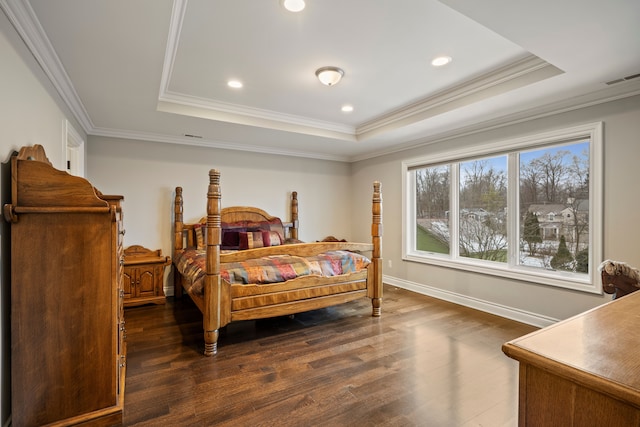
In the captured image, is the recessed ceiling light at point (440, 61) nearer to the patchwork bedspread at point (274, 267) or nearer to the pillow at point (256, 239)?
the patchwork bedspread at point (274, 267)

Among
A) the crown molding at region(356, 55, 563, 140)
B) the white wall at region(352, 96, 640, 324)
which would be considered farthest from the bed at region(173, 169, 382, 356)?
the white wall at region(352, 96, 640, 324)

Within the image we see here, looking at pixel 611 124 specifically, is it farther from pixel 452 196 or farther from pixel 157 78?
pixel 157 78

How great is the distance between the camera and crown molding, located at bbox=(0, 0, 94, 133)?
5.33ft

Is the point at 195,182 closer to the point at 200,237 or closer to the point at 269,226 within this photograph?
the point at 200,237

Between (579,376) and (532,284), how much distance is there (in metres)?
3.21

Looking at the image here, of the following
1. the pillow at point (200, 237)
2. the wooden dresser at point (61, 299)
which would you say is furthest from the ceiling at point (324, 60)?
the pillow at point (200, 237)

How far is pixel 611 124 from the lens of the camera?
2.77m

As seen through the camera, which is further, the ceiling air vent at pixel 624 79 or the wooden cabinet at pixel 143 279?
the wooden cabinet at pixel 143 279

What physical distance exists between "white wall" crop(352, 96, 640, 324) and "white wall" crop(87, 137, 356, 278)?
1345 mm

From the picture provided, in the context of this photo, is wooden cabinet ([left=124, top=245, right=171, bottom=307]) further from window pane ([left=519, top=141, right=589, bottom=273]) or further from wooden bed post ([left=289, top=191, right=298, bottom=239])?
window pane ([left=519, top=141, right=589, bottom=273])

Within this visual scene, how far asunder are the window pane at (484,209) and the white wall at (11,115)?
451 cm

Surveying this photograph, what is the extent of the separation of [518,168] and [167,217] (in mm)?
4727

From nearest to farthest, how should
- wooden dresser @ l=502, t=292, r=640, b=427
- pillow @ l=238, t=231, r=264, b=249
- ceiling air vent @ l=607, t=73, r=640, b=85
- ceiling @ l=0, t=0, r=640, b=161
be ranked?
wooden dresser @ l=502, t=292, r=640, b=427 < ceiling @ l=0, t=0, r=640, b=161 < ceiling air vent @ l=607, t=73, r=640, b=85 < pillow @ l=238, t=231, r=264, b=249

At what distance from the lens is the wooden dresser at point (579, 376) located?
2.12ft
